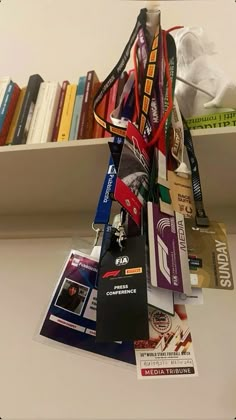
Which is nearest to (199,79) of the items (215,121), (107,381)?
(215,121)

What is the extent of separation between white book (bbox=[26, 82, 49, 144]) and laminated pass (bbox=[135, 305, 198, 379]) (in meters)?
0.46

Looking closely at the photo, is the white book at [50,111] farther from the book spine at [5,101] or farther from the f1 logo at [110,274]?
the f1 logo at [110,274]

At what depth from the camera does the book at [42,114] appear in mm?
722

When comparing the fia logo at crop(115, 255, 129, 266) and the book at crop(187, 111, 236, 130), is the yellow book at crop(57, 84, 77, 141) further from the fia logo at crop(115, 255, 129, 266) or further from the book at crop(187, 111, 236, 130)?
the fia logo at crop(115, 255, 129, 266)

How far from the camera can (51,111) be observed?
2.47ft

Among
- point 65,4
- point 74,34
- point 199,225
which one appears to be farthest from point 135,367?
point 65,4

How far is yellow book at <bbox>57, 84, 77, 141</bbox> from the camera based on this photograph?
72 centimetres

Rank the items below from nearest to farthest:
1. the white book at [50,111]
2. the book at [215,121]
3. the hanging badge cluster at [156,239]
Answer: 1. the hanging badge cluster at [156,239]
2. the book at [215,121]
3. the white book at [50,111]

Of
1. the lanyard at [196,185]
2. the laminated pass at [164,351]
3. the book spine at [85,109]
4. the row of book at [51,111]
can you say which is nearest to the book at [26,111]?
the row of book at [51,111]

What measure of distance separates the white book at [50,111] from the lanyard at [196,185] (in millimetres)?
286

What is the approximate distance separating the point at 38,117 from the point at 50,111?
0.09 feet

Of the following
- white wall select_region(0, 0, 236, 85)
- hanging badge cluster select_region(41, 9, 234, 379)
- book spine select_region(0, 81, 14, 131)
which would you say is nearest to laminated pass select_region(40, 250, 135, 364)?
hanging badge cluster select_region(41, 9, 234, 379)

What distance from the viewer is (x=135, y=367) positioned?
42cm

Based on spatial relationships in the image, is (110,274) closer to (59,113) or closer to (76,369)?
(76,369)
